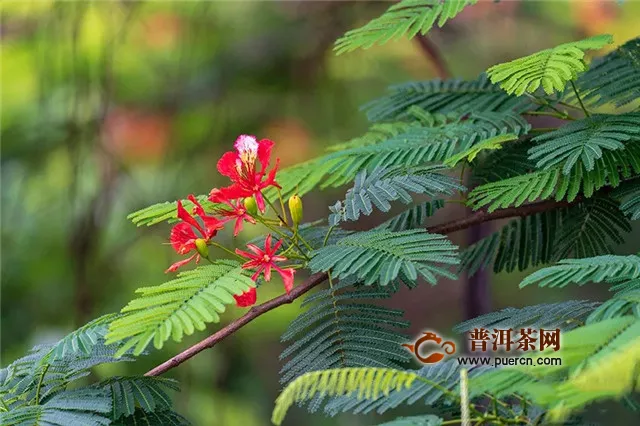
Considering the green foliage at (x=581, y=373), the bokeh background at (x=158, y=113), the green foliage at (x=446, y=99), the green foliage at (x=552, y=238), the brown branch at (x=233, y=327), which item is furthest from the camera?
the bokeh background at (x=158, y=113)

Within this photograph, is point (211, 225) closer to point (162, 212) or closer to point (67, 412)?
point (162, 212)

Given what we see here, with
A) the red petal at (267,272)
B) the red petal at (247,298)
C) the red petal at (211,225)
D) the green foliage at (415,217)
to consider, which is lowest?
the red petal at (247,298)

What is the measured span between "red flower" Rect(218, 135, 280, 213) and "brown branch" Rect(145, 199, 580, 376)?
0.33 ft

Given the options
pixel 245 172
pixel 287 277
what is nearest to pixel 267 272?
pixel 287 277

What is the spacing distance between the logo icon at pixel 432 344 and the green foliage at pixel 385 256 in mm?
72

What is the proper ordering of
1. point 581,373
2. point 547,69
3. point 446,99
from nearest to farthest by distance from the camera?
point 581,373
point 547,69
point 446,99

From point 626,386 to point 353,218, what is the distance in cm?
38

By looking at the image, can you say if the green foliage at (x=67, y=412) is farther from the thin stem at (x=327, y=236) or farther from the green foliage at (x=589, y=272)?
the green foliage at (x=589, y=272)

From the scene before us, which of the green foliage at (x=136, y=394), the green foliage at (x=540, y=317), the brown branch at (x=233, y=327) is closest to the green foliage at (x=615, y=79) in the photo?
the green foliage at (x=540, y=317)

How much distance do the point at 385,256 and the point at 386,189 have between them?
0.43 ft

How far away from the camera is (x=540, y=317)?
0.79 m

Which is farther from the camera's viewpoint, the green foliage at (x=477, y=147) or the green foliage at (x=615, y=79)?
the green foliage at (x=615, y=79)

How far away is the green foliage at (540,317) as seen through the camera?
769 mm

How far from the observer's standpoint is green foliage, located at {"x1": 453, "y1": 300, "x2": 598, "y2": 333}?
769mm
